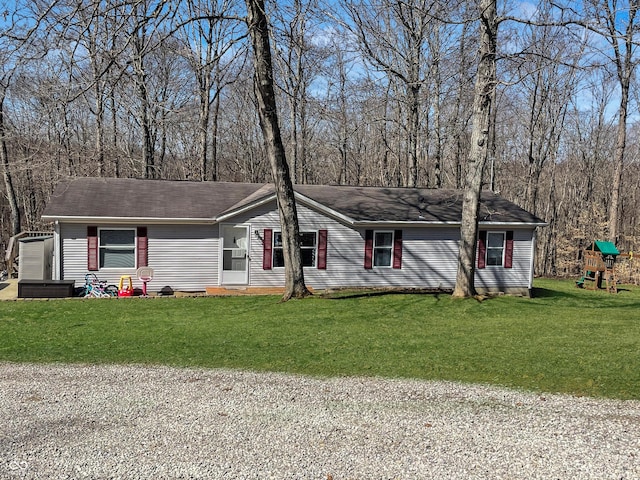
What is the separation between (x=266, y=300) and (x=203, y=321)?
9.50ft

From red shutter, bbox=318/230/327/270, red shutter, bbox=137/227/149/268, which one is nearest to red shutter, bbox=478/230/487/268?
red shutter, bbox=318/230/327/270

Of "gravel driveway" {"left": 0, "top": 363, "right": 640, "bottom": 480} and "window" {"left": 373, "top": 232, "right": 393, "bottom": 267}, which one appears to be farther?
"window" {"left": 373, "top": 232, "right": 393, "bottom": 267}

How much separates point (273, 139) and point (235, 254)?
15.6 feet

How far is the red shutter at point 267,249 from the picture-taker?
15719mm

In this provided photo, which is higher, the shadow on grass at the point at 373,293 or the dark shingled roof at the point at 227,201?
the dark shingled roof at the point at 227,201

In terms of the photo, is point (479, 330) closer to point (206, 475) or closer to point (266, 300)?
point (266, 300)

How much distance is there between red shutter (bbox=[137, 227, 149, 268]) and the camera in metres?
15.1

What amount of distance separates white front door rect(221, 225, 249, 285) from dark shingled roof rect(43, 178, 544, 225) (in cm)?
73

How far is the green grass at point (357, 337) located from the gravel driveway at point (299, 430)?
78 cm

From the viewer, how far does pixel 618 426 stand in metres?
5.29

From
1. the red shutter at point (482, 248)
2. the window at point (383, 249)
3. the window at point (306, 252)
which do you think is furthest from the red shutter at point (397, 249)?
the red shutter at point (482, 248)

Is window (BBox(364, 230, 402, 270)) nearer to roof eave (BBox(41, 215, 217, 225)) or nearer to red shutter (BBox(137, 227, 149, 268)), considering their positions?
roof eave (BBox(41, 215, 217, 225))

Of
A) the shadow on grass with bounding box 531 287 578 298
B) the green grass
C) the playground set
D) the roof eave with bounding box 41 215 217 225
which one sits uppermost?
the roof eave with bounding box 41 215 217 225

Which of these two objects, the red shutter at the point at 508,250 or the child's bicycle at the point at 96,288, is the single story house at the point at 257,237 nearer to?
the red shutter at the point at 508,250
